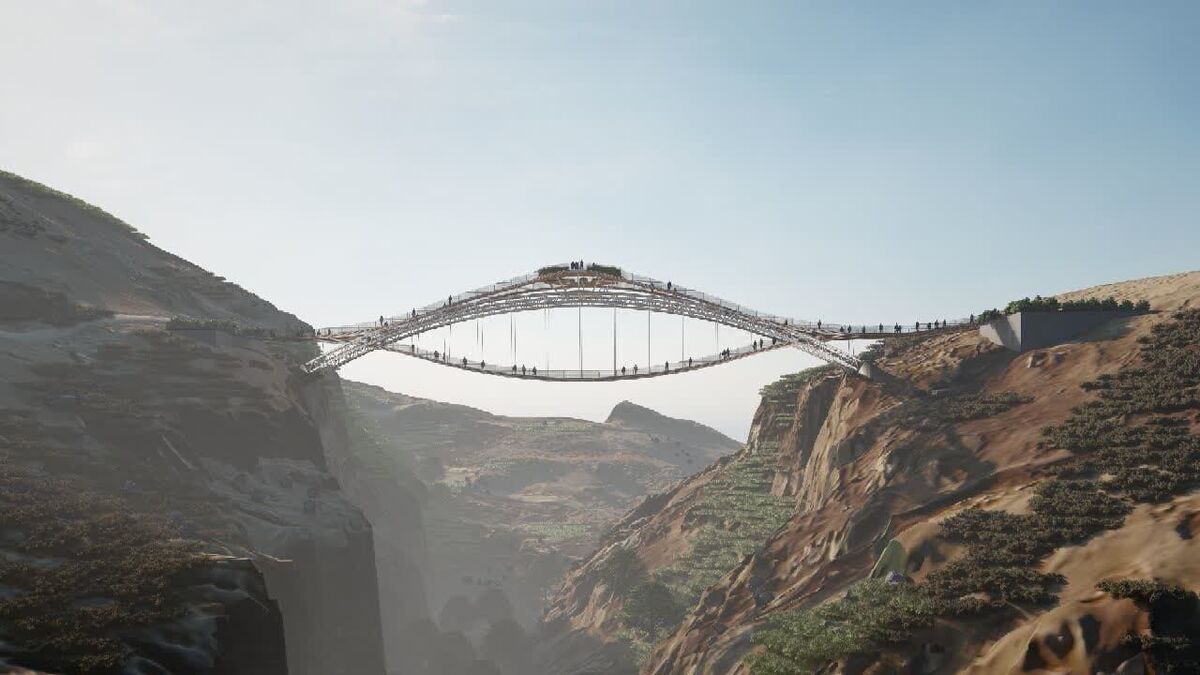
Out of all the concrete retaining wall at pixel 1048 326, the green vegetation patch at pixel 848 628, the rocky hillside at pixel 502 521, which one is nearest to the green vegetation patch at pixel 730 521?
the concrete retaining wall at pixel 1048 326

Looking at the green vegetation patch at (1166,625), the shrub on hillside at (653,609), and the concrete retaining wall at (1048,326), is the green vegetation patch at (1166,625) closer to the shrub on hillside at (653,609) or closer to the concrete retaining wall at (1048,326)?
the concrete retaining wall at (1048,326)

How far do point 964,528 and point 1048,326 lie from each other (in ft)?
87.0

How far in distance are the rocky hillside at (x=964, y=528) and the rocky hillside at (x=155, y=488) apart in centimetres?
2587

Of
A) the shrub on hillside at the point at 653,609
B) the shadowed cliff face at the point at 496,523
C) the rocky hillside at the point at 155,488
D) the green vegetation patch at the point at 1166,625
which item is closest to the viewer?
the green vegetation patch at the point at 1166,625

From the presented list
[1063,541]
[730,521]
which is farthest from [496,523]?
[1063,541]

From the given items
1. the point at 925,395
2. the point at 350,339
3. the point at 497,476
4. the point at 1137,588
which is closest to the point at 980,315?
the point at 925,395

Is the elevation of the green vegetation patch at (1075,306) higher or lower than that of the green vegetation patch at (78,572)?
higher

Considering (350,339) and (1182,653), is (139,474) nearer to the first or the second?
(350,339)

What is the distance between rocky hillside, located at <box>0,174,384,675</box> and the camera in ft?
116

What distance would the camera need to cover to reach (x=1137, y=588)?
30891 millimetres

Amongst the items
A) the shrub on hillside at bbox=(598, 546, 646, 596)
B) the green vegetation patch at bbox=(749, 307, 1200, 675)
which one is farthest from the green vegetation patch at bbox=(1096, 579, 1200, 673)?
the shrub on hillside at bbox=(598, 546, 646, 596)

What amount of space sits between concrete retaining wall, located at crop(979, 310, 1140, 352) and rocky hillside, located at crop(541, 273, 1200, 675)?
1.23m

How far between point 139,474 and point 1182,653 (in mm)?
60046

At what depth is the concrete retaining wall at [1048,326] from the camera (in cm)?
6159
